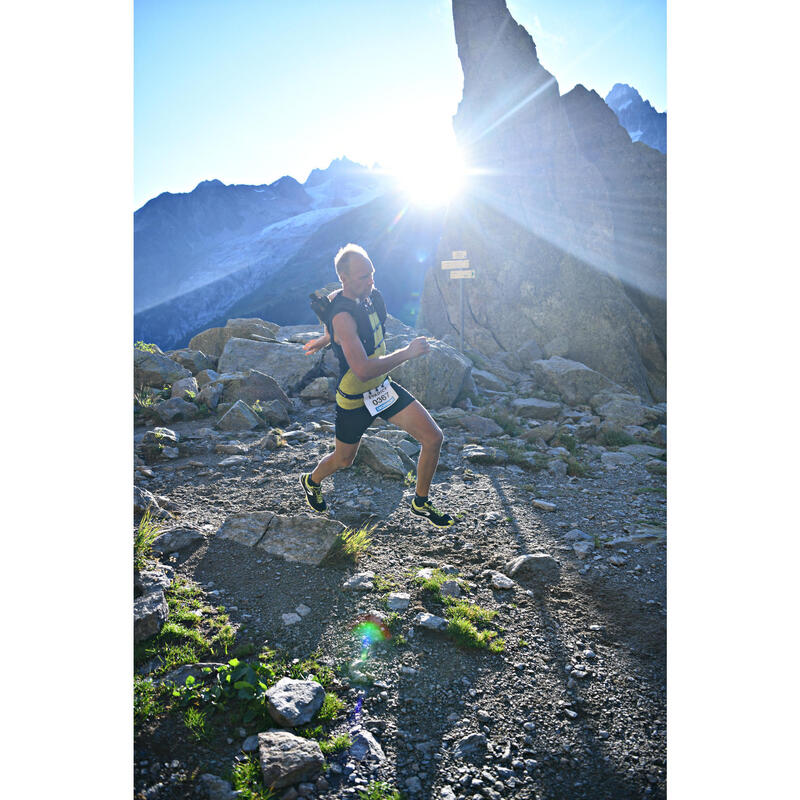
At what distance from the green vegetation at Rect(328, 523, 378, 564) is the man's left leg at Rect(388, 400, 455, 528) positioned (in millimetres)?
548

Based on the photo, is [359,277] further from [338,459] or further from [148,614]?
[148,614]

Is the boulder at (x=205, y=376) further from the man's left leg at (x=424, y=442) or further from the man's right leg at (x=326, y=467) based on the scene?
the man's left leg at (x=424, y=442)

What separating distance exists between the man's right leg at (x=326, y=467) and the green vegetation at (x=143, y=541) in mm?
1285

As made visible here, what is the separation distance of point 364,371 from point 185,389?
635 cm

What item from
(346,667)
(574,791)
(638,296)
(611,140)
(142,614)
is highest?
(611,140)

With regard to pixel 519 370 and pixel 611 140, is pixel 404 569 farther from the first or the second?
pixel 611 140

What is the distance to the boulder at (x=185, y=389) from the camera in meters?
8.60

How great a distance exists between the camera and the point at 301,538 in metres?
3.88

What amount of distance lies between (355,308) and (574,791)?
9.95 feet

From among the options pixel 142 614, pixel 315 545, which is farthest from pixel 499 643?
pixel 142 614

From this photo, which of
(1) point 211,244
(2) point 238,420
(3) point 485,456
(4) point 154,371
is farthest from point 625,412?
(1) point 211,244

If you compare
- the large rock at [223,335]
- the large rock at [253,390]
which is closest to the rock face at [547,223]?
the large rock at [223,335]

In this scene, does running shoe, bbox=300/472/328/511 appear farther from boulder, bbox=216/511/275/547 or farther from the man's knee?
the man's knee
